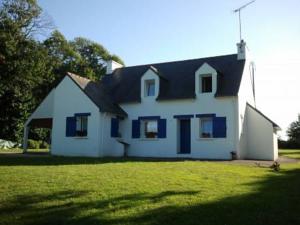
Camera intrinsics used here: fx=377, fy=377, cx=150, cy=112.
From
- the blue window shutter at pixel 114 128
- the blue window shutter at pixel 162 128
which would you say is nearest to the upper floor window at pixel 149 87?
the blue window shutter at pixel 162 128

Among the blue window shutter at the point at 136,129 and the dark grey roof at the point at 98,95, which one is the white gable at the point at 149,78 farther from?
the dark grey roof at the point at 98,95

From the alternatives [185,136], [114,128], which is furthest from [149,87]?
[185,136]

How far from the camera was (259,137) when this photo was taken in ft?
82.3

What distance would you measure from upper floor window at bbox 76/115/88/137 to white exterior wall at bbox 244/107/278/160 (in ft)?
35.6

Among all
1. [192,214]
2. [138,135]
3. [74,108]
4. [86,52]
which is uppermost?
[86,52]

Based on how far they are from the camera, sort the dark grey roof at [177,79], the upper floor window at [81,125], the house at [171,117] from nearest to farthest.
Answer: the house at [171,117] → the dark grey roof at [177,79] → the upper floor window at [81,125]

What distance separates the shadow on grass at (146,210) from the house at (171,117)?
47.7 feet

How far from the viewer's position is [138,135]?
2619 centimetres

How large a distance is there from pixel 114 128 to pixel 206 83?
22.8 feet

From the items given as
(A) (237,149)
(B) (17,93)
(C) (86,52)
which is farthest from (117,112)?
(C) (86,52)

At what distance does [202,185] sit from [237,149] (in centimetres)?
1312

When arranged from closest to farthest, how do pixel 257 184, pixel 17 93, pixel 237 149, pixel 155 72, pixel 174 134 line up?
pixel 257 184 < pixel 237 149 < pixel 174 134 < pixel 155 72 < pixel 17 93

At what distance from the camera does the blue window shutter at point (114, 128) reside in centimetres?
2556

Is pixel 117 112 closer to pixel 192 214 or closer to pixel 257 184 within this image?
pixel 257 184
